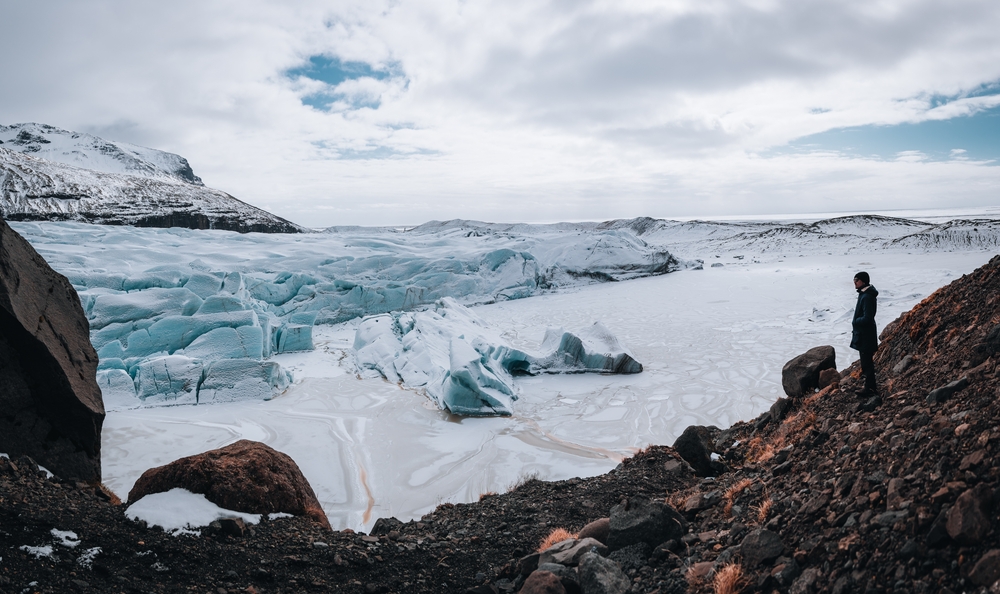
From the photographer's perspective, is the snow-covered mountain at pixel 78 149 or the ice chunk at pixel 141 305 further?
the snow-covered mountain at pixel 78 149

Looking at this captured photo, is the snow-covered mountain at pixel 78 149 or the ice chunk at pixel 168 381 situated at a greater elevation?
the snow-covered mountain at pixel 78 149

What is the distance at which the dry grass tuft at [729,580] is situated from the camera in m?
2.96

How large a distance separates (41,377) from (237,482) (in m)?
2.26

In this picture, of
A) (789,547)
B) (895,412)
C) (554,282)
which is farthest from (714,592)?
(554,282)

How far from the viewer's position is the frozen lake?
7438 mm

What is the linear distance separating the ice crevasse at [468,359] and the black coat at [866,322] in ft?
19.9

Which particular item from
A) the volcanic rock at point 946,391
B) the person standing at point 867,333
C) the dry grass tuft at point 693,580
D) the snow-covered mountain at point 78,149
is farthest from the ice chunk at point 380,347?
the snow-covered mountain at point 78,149

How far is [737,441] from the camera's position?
633 cm

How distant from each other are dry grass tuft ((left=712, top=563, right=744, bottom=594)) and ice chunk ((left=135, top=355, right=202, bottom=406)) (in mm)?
9869

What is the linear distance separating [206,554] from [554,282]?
1004 inches

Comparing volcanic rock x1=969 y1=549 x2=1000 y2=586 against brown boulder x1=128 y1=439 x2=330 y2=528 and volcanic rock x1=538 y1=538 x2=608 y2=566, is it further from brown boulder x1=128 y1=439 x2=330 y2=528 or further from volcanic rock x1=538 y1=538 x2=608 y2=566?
brown boulder x1=128 y1=439 x2=330 y2=528

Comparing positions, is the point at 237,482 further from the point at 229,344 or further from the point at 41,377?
the point at 229,344

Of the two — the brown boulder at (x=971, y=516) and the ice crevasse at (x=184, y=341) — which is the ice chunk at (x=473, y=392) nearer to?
the ice crevasse at (x=184, y=341)

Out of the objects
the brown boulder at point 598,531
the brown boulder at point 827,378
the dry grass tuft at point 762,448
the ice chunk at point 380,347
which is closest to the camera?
the brown boulder at point 598,531
